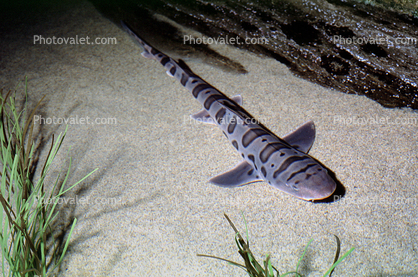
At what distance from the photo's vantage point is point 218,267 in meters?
2.25

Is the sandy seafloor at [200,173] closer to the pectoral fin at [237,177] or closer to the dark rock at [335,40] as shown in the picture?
the pectoral fin at [237,177]

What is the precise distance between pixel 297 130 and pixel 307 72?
3.94ft

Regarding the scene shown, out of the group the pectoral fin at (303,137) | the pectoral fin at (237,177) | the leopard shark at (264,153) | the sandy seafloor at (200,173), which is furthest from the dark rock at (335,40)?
the pectoral fin at (237,177)

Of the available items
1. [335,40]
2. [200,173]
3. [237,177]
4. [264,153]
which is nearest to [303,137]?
[264,153]

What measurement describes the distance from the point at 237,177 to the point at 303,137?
3.14 ft

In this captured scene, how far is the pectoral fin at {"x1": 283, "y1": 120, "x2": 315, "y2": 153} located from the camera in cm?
302

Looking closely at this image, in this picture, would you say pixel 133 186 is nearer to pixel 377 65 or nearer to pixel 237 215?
pixel 237 215

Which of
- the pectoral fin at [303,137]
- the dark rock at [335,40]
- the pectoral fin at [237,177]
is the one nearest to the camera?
the pectoral fin at [237,177]

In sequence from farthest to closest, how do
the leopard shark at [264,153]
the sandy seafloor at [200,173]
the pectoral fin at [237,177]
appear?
the pectoral fin at [237,177]
the leopard shark at [264,153]
the sandy seafloor at [200,173]

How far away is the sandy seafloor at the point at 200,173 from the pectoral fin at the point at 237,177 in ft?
0.28

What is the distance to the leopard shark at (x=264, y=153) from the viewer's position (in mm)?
2428

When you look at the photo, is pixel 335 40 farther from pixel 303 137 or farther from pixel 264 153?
pixel 264 153

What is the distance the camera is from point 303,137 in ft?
10.2

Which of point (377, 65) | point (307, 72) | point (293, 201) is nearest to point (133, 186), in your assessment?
point (293, 201)
